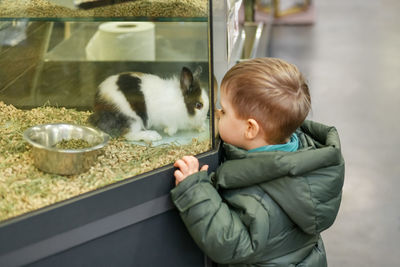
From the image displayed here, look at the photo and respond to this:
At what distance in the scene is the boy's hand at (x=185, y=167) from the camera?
4.80 feet

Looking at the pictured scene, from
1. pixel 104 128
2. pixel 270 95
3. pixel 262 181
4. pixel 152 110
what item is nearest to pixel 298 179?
pixel 262 181

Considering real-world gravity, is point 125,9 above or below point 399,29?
above

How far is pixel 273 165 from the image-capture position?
1373 millimetres

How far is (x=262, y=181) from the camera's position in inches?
55.4

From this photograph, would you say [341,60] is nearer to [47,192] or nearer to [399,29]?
[399,29]

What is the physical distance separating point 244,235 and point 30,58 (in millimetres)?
1000

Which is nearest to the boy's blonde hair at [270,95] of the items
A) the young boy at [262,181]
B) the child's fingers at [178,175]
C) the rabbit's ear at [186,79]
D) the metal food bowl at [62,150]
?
the young boy at [262,181]

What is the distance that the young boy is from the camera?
1379mm

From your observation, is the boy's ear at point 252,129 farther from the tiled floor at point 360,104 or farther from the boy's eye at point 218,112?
the tiled floor at point 360,104

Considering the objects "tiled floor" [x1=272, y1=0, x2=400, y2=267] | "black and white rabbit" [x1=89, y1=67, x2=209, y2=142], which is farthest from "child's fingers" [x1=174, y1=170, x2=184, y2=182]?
"tiled floor" [x1=272, y1=0, x2=400, y2=267]

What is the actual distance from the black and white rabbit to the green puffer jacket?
185 mm

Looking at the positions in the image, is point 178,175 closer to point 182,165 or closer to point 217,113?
point 182,165

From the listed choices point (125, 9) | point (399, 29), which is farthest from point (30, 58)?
point (399, 29)

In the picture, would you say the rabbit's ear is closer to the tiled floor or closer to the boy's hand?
the boy's hand
